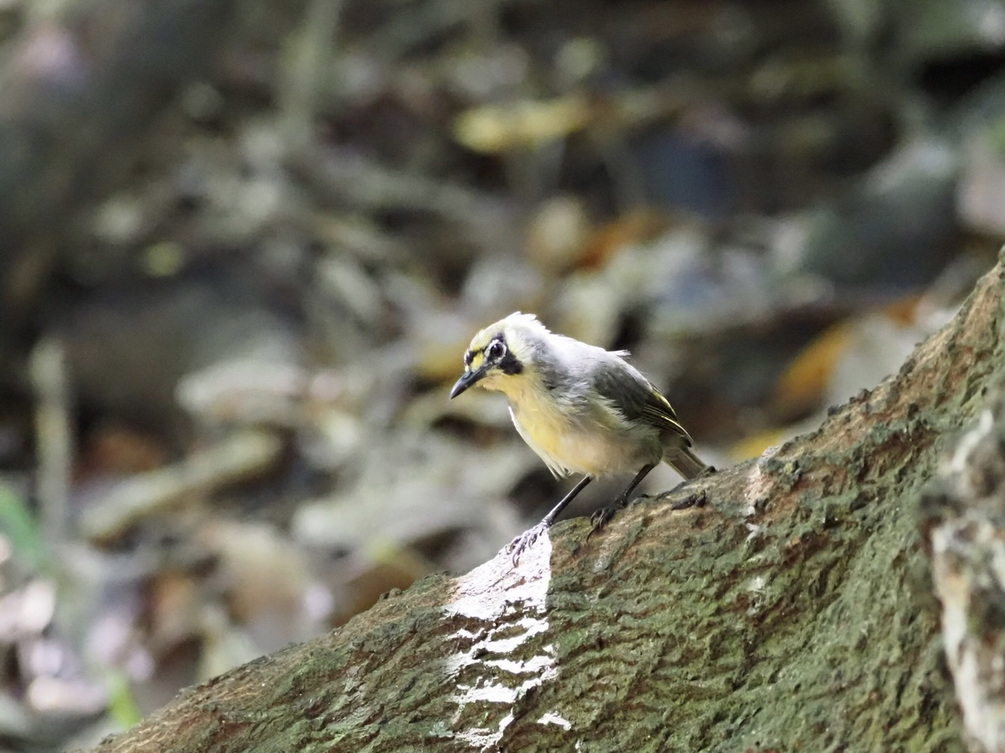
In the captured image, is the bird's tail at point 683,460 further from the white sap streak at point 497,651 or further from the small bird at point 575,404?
the white sap streak at point 497,651

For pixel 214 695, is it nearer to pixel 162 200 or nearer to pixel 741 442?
pixel 741 442

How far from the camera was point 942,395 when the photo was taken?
2158mm

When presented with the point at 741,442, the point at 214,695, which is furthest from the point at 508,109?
the point at 214,695

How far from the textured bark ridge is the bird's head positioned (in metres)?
1.12

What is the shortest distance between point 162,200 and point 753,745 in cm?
821

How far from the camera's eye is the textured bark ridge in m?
1.99

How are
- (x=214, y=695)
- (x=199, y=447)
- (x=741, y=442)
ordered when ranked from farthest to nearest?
(x=199, y=447) < (x=741, y=442) < (x=214, y=695)

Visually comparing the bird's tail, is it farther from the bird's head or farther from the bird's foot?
the bird's foot

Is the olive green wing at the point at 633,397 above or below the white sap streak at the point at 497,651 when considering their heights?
above

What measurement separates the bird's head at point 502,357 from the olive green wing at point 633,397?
24 centimetres

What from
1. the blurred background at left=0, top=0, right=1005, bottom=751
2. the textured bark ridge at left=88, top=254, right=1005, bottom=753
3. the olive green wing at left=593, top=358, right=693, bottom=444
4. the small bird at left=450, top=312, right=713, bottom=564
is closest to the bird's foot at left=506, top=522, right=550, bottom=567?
the textured bark ridge at left=88, top=254, right=1005, bottom=753

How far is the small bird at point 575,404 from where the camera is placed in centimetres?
357

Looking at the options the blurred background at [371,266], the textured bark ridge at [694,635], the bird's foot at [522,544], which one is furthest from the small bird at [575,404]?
the blurred background at [371,266]

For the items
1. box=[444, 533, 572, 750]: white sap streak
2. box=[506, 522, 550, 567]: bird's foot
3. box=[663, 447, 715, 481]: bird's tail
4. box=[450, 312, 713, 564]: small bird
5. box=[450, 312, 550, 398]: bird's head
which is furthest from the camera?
box=[663, 447, 715, 481]: bird's tail
